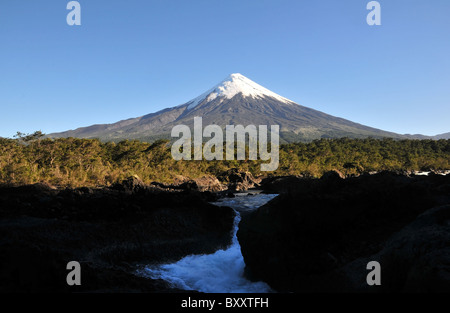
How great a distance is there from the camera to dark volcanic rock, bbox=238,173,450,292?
5641 mm

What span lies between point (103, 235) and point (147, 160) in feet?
120

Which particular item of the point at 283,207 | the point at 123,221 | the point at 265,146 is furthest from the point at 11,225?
the point at 265,146

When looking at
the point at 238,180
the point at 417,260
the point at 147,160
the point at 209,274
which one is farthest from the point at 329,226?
the point at 147,160

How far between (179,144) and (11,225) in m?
48.3

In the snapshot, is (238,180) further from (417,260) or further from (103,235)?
(417,260)

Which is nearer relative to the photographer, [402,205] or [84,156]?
[402,205]

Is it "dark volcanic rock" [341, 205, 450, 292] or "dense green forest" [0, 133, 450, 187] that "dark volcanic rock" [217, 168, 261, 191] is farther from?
"dark volcanic rock" [341, 205, 450, 292]

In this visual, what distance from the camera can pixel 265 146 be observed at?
7062 centimetres

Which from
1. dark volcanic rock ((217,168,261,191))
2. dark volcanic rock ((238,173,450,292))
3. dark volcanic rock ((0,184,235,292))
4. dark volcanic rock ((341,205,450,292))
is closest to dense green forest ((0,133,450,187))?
dark volcanic rock ((217,168,261,191))

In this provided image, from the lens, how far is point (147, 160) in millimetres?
44750

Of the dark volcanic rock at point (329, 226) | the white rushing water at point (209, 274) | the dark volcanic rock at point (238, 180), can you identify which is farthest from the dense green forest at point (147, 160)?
the dark volcanic rock at point (329, 226)
